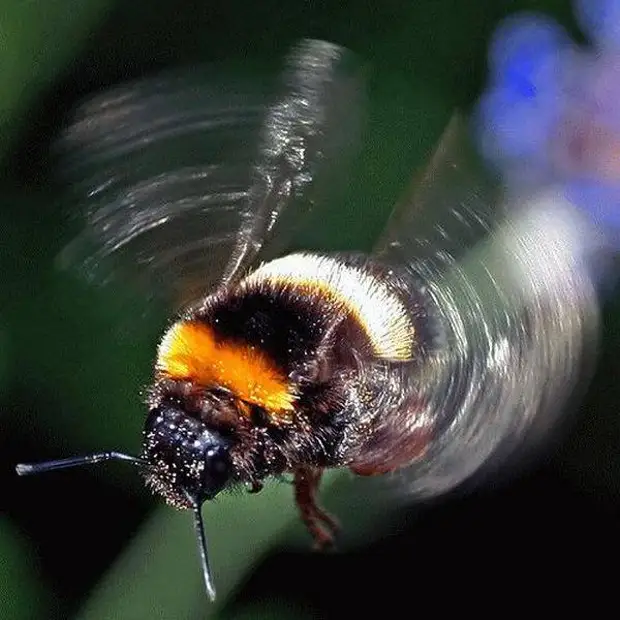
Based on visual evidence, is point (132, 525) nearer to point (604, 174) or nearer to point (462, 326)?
point (604, 174)


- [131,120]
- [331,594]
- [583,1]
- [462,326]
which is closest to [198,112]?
[131,120]

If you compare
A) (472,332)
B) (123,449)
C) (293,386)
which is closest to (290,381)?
(293,386)

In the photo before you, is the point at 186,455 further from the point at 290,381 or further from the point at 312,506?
the point at 312,506

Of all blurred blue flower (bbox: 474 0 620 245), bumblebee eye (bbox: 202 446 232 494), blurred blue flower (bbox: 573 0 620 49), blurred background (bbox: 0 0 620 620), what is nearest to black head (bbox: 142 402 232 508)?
bumblebee eye (bbox: 202 446 232 494)

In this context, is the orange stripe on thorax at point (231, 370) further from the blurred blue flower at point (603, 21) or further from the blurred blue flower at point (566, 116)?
the blurred blue flower at point (603, 21)

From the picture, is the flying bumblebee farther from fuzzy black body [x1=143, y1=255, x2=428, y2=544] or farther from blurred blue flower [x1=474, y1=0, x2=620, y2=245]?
blurred blue flower [x1=474, y1=0, x2=620, y2=245]

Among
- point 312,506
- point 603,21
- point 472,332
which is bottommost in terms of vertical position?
point 312,506

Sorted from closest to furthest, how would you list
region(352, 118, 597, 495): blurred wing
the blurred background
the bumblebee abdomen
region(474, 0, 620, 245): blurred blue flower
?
region(352, 118, 597, 495): blurred wing
the bumblebee abdomen
region(474, 0, 620, 245): blurred blue flower
the blurred background
